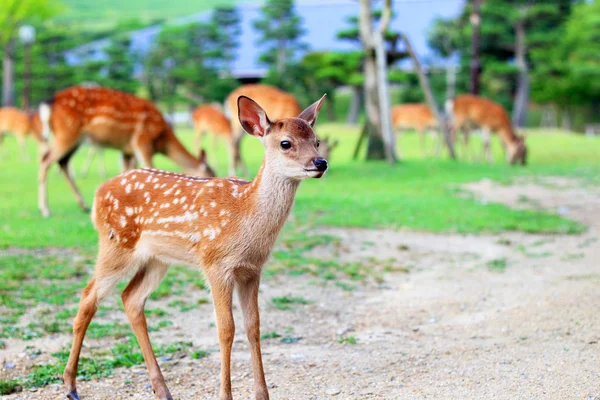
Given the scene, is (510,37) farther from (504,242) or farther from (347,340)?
(347,340)

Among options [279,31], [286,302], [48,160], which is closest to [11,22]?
[279,31]

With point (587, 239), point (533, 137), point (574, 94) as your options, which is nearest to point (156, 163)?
point (587, 239)

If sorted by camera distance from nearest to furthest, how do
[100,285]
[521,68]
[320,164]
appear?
[320,164], [100,285], [521,68]

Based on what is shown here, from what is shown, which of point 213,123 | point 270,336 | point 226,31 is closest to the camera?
point 270,336

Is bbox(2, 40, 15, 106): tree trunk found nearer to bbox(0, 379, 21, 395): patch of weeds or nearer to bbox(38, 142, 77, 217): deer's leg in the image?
bbox(38, 142, 77, 217): deer's leg

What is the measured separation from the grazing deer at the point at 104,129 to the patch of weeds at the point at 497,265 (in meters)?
4.15

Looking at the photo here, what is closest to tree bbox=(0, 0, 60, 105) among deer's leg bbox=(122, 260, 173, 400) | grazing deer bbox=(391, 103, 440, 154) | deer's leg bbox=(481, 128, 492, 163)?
grazing deer bbox=(391, 103, 440, 154)

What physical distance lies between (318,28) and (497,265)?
41077 mm

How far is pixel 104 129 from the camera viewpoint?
966 centimetres

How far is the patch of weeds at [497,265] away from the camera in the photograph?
22.8 ft

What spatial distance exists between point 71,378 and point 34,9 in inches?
1384

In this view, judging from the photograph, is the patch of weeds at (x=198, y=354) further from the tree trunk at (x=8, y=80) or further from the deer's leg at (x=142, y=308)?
the tree trunk at (x=8, y=80)

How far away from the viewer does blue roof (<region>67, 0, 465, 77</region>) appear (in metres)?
41.8

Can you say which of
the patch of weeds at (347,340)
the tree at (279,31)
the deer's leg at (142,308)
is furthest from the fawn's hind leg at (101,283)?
the tree at (279,31)
